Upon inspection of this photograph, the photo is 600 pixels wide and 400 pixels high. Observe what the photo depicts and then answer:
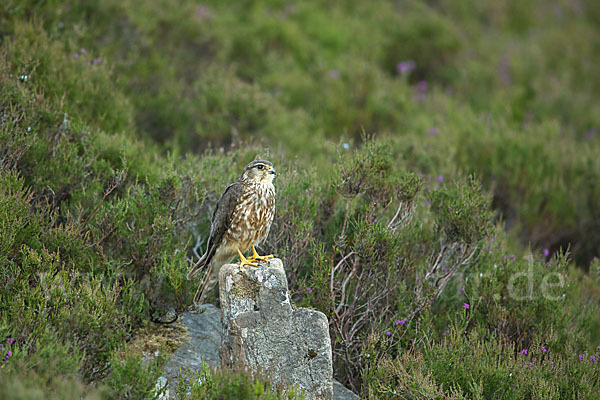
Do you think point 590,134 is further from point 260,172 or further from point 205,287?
point 205,287

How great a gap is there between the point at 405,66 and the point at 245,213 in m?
8.05

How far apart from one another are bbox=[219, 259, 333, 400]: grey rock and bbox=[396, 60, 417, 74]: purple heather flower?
8.39m

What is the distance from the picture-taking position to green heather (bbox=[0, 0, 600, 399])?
4523mm

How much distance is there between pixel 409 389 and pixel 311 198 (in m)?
2.14

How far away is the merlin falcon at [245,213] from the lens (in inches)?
193

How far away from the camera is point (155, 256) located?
5.29 metres

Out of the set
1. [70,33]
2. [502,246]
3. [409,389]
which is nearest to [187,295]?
A: [409,389]

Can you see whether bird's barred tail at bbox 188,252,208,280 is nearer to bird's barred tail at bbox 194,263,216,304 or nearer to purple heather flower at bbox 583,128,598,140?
bird's barred tail at bbox 194,263,216,304

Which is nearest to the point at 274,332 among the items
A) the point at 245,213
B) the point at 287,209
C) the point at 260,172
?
the point at 245,213

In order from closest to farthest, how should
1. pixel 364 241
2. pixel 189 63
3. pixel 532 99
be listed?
pixel 364 241 → pixel 189 63 → pixel 532 99

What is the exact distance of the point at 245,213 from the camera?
4.89 meters

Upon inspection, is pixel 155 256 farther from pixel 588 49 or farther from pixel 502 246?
pixel 588 49

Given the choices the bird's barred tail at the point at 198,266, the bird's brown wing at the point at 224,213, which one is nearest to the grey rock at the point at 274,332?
the bird's brown wing at the point at 224,213

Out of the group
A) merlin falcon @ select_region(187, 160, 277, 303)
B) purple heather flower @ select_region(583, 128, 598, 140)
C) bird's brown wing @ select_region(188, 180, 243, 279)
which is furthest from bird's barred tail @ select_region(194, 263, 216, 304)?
purple heather flower @ select_region(583, 128, 598, 140)
